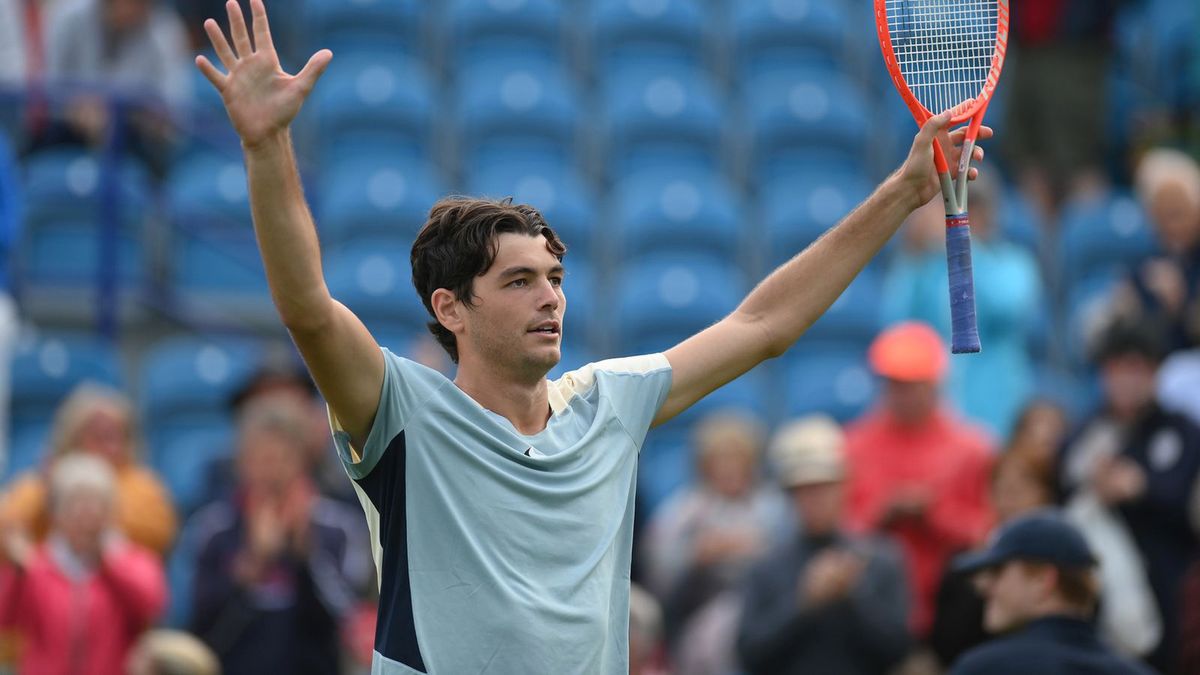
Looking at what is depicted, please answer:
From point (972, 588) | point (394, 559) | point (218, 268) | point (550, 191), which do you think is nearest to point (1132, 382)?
point (972, 588)

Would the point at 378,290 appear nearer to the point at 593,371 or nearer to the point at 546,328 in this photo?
the point at 593,371

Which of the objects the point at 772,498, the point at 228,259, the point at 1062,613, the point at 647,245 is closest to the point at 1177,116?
the point at 647,245

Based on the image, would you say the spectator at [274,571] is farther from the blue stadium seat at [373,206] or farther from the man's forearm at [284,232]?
the man's forearm at [284,232]

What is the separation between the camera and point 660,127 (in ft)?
38.7

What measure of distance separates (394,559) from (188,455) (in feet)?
19.2

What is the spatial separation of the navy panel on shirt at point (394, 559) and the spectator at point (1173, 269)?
539 centimetres

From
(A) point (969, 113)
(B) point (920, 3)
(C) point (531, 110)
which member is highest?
(C) point (531, 110)

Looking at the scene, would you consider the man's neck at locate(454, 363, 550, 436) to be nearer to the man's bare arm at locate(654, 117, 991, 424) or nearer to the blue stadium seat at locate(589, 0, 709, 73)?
the man's bare arm at locate(654, 117, 991, 424)

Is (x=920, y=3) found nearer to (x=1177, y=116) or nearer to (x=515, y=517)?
(x=515, y=517)

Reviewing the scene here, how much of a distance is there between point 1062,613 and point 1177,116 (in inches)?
289

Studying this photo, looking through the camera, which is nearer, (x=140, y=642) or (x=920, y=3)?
(x=920, y=3)

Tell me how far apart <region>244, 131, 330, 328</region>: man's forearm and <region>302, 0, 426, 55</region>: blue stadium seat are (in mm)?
8971

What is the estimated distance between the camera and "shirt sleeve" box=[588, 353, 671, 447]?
12.5 feet

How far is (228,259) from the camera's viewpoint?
10031 mm
